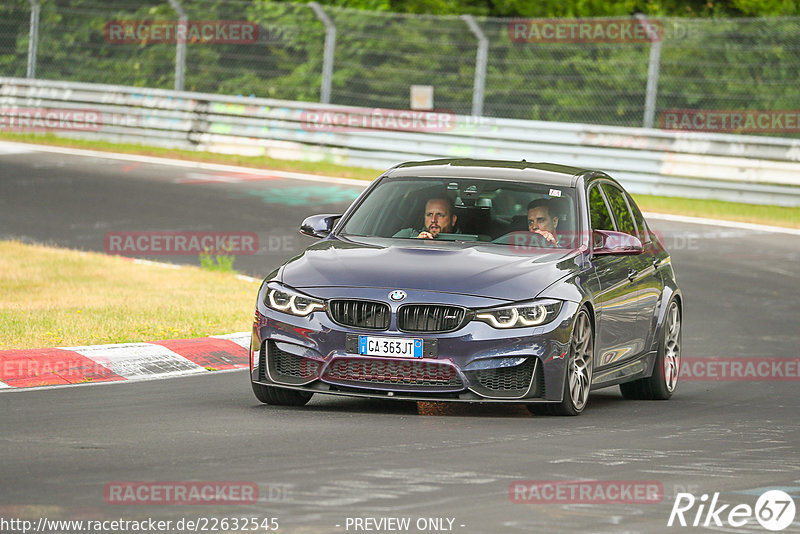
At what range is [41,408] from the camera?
9.41 m

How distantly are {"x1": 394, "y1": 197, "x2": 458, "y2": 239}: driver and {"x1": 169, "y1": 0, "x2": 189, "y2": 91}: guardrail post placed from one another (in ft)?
65.0

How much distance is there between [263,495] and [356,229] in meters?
4.07

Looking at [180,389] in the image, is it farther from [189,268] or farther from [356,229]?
[189,268]

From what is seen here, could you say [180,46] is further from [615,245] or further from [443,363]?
[443,363]

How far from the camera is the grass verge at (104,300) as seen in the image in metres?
12.4

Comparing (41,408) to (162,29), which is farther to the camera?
(162,29)

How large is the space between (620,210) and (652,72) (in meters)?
14.1

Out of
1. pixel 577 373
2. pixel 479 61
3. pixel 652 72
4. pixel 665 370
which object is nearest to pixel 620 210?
pixel 665 370

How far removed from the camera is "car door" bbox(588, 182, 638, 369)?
1022 centimetres

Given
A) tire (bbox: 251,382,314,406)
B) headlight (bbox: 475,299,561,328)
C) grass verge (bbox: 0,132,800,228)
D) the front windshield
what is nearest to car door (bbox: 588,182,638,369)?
the front windshield

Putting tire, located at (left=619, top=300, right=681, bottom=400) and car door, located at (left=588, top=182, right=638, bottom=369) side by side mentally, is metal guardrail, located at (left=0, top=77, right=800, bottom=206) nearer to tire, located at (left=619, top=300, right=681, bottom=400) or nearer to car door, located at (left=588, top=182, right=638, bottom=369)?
tire, located at (left=619, top=300, right=681, bottom=400)

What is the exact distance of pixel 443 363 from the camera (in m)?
9.18

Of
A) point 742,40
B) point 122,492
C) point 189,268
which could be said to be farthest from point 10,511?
point 742,40

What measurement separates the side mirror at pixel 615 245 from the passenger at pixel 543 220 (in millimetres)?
272
